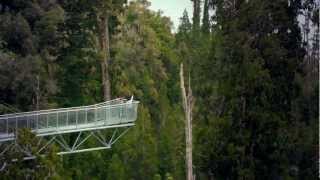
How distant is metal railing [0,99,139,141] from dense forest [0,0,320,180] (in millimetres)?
1073

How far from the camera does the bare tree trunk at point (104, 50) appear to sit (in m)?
29.5

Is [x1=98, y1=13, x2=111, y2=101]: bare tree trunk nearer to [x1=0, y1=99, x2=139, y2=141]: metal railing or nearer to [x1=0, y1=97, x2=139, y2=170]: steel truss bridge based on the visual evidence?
[x1=0, y1=97, x2=139, y2=170]: steel truss bridge

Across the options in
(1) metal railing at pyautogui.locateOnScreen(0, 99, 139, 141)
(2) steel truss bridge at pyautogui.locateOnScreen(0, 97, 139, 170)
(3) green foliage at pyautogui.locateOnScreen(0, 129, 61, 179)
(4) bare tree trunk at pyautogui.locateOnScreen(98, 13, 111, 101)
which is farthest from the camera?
(4) bare tree trunk at pyautogui.locateOnScreen(98, 13, 111, 101)

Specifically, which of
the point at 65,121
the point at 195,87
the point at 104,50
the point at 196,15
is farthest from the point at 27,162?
the point at 196,15

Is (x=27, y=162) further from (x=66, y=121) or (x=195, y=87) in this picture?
(x=195, y=87)

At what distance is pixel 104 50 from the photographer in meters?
30.0

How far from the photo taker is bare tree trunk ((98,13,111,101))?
2950 centimetres

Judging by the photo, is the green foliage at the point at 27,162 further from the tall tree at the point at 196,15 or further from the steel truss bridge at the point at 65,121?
the tall tree at the point at 196,15

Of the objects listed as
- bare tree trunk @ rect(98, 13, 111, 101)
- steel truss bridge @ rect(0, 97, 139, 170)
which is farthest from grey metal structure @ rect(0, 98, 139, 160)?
bare tree trunk @ rect(98, 13, 111, 101)

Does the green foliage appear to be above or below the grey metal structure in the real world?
below

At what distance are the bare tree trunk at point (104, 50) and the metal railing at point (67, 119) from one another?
694 centimetres

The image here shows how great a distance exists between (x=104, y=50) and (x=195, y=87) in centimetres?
390

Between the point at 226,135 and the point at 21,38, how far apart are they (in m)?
8.10

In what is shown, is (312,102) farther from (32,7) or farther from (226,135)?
(32,7)
